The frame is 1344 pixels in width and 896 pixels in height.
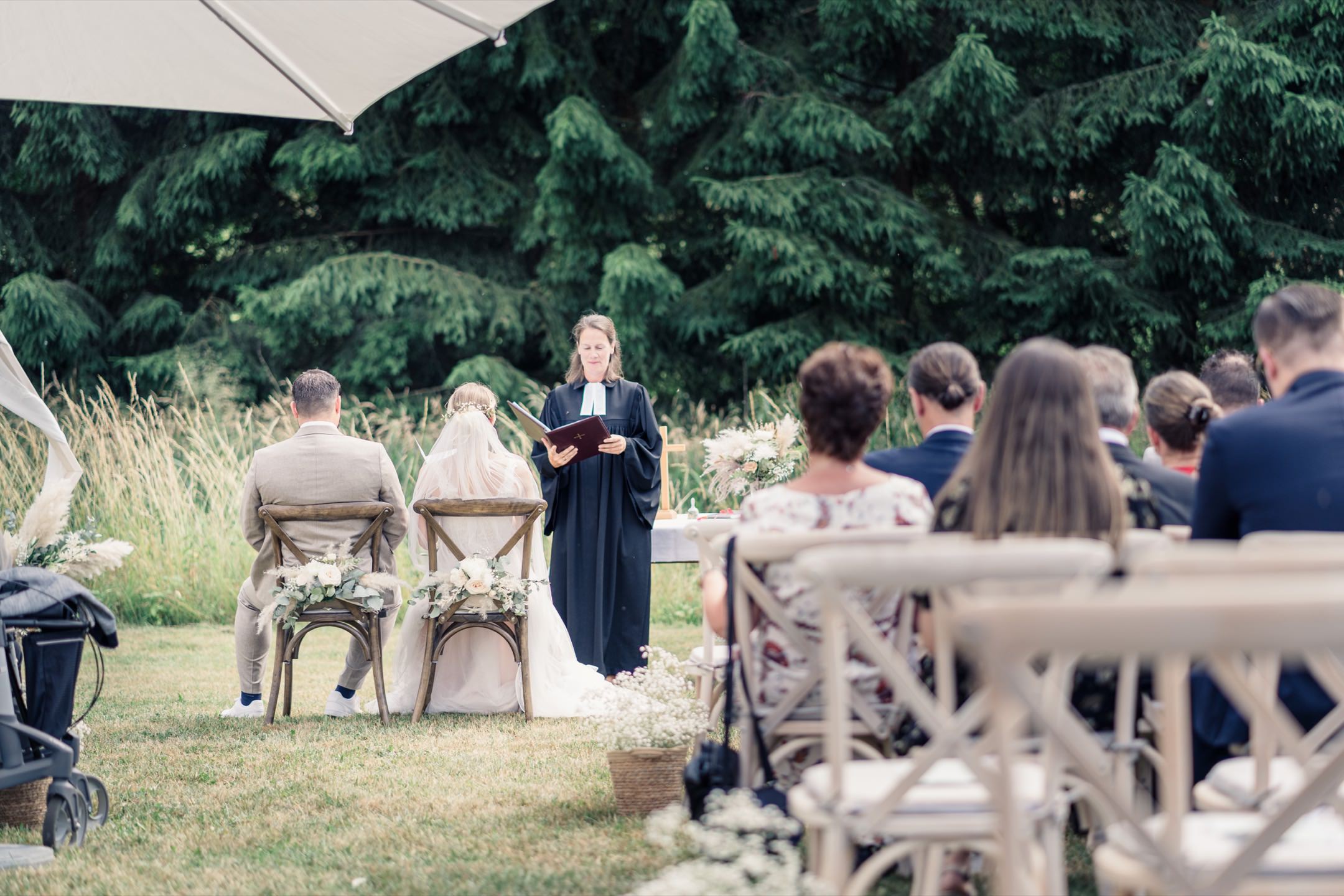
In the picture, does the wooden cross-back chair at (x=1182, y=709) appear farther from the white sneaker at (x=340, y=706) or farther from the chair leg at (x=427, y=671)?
the white sneaker at (x=340, y=706)

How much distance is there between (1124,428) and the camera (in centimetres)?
378

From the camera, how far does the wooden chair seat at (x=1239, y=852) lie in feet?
6.66

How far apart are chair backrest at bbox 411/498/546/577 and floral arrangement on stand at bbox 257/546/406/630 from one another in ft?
1.01

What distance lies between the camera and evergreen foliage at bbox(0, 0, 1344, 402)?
13.5m

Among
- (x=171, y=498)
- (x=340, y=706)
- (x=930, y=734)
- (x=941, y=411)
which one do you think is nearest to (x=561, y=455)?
(x=340, y=706)

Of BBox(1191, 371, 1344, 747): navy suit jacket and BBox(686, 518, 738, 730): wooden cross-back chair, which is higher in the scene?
BBox(1191, 371, 1344, 747): navy suit jacket

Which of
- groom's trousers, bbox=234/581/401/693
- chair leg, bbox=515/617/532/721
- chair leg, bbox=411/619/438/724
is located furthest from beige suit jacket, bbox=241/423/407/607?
chair leg, bbox=515/617/532/721

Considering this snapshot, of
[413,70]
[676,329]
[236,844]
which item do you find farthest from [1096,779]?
[676,329]

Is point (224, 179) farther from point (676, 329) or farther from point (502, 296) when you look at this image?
point (676, 329)

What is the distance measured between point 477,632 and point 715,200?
7.97 metres

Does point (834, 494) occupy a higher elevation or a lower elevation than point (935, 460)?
lower

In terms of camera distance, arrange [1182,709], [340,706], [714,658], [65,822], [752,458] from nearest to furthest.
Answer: [1182,709]
[65,822]
[714,658]
[752,458]
[340,706]

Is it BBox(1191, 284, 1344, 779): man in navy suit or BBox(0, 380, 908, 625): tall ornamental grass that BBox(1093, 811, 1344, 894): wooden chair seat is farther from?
BBox(0, 380, 908, 625): tall ornamental grass

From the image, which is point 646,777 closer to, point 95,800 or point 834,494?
point 834,494
